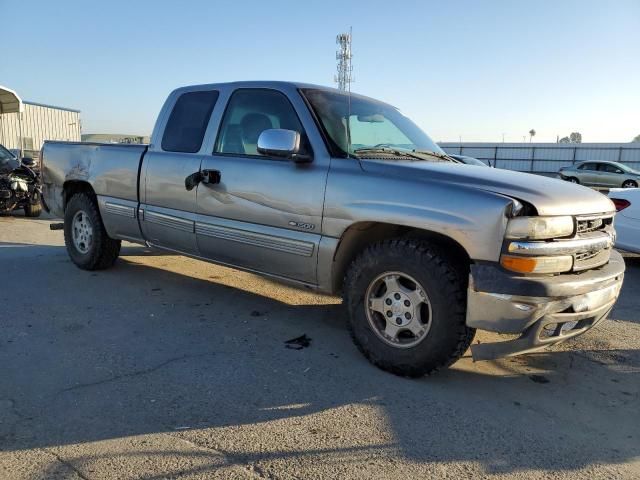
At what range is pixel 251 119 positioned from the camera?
14.2 feet

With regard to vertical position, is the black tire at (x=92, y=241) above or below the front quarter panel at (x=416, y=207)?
below

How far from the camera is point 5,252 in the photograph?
279 inches

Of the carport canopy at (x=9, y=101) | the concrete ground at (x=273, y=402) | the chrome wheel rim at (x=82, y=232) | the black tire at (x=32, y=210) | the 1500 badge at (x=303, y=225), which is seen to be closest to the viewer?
the concrete ground at (x=273, y=402)

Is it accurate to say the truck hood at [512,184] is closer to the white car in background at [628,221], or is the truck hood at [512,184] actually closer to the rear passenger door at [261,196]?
the rear passenger door at [261,196]

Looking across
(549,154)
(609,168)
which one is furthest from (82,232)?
(549,154)

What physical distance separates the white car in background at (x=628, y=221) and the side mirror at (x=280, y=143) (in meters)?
5.29

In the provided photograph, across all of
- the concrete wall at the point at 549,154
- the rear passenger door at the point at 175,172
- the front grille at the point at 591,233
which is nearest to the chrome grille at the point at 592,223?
the front grille at the point at 591,233

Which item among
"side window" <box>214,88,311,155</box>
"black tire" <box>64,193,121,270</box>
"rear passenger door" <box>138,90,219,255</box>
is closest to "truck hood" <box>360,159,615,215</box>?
"side window" <box>214,88,311,155</box>

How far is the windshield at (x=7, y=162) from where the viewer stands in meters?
11.0

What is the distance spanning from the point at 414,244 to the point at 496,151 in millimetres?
40220

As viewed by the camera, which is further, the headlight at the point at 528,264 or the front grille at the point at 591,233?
the front grille at the point at 591,233

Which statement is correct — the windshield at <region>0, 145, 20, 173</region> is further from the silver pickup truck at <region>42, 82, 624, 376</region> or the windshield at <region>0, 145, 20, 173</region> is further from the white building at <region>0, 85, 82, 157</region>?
the white building at <region>0, 85, 82, 157</region>

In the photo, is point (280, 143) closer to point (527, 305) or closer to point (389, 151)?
point (389, 151)

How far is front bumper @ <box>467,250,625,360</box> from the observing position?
2881 millimetres
